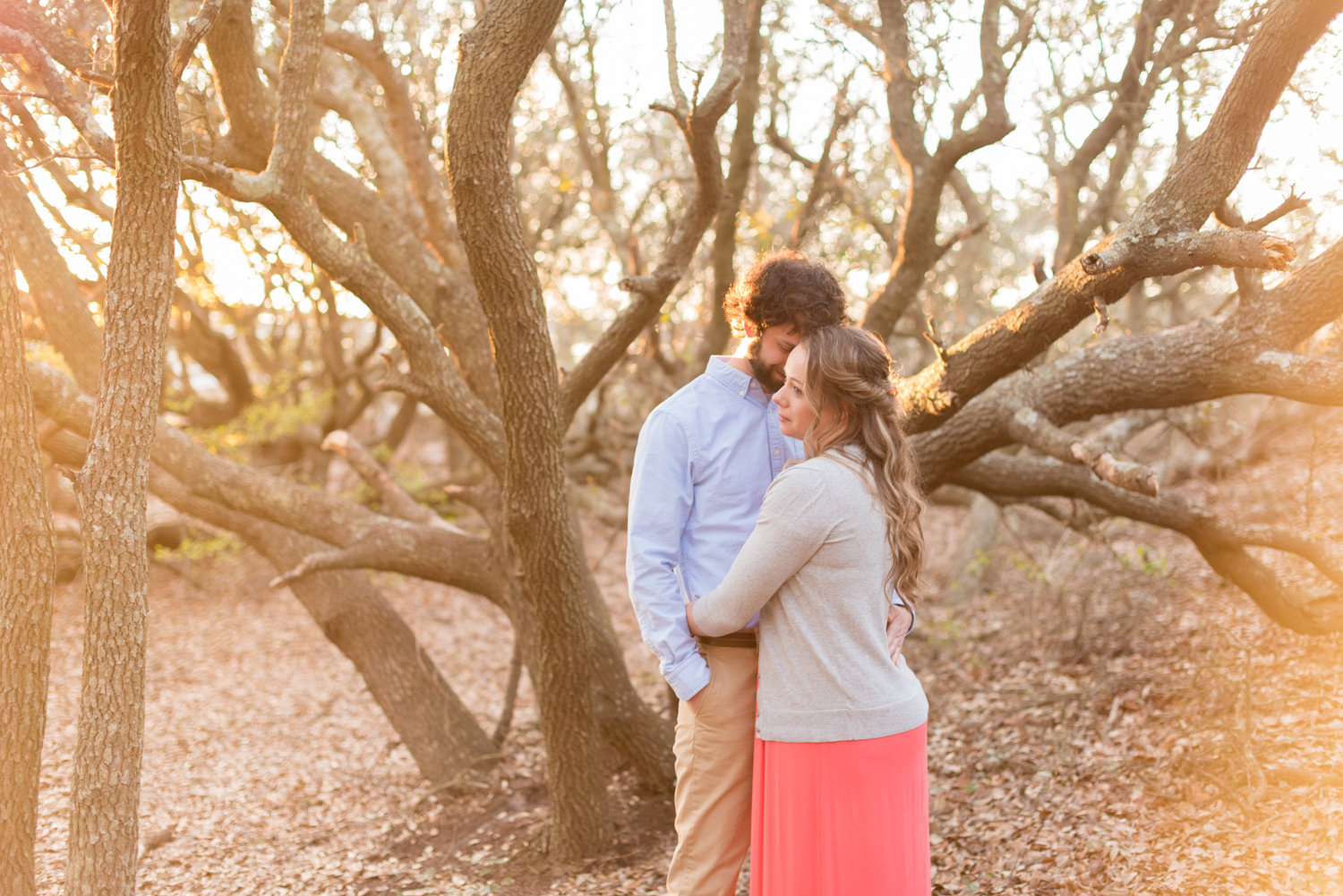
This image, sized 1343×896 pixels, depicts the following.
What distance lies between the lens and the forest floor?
145 inches

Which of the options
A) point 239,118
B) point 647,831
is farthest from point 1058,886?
point 239,118

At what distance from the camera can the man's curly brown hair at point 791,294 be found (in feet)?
8.13

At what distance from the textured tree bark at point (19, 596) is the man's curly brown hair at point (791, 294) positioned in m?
2.24

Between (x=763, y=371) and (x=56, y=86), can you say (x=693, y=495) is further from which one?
(x=56, y=86)

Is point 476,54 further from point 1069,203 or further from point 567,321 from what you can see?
point 567,321

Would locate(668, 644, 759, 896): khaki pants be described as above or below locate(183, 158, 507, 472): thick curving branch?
below

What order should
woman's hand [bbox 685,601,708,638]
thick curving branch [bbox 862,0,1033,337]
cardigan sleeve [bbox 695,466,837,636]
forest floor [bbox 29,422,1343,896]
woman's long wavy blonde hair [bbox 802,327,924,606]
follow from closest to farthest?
cardigan sleeve [bbox 695,466,837,636], woman's long wavy blonde hair [bbox 802,327,924,606], woman's hand [bbox 685,601,708,638], forest floor [bbox 29,422,1343,896], thick curving branch [bbox 862,0,1033,337]

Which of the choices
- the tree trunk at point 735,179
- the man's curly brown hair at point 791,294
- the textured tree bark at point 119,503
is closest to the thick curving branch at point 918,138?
the tree trunk at point 735,179

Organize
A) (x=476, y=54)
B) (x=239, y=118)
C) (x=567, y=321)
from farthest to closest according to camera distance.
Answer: (x=567, y=321) < (x=239, y=118) < (x=476, y=54)

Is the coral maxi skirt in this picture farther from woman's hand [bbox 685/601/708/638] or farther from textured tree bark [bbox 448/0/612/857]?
textured tree bark [bbox 448/0/612/857]

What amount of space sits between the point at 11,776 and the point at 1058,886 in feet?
12.2

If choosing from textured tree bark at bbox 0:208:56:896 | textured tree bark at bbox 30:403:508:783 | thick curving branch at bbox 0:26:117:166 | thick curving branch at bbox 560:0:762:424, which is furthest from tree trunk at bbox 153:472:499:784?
thick curving branch at bbox 0:26:117:166

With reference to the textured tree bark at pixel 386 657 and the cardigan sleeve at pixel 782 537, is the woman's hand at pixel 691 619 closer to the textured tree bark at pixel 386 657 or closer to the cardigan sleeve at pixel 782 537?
the cardigan sleeve at pixel 782 537

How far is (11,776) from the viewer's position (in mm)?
2822
